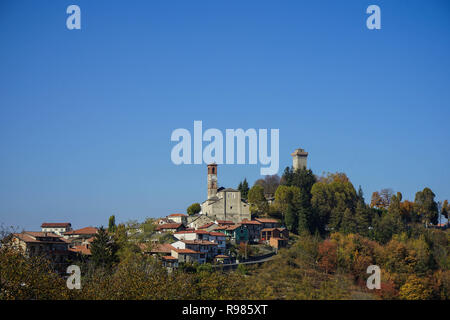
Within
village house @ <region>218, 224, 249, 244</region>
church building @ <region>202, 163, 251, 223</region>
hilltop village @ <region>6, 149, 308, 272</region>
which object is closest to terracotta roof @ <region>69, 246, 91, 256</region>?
hilltop village @ <region>6, 149, 308, 272</region>

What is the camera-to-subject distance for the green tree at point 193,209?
77188mm

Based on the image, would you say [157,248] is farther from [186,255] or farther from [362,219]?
[362,219]

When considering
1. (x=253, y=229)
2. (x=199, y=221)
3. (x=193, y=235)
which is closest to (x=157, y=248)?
(x=193, y=235)

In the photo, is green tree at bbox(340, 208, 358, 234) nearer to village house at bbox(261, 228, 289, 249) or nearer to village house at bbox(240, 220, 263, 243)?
village house at bbox(261, 228, 289, 249)

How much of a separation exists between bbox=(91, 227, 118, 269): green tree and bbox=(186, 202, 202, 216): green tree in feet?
90.9

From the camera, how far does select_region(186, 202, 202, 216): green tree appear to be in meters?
77.2

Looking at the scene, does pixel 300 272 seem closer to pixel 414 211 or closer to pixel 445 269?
pixel 445 269

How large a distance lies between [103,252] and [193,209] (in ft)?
101

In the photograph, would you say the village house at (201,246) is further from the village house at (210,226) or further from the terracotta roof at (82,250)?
the terracotta roof at (82,250)

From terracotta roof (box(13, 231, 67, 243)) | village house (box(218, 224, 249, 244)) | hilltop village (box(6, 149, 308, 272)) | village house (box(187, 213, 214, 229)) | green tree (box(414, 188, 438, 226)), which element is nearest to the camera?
terracotta roof (box(13, 231, 67, 243))

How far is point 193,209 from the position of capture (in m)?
77.4

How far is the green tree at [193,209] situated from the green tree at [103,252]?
2771 cm
